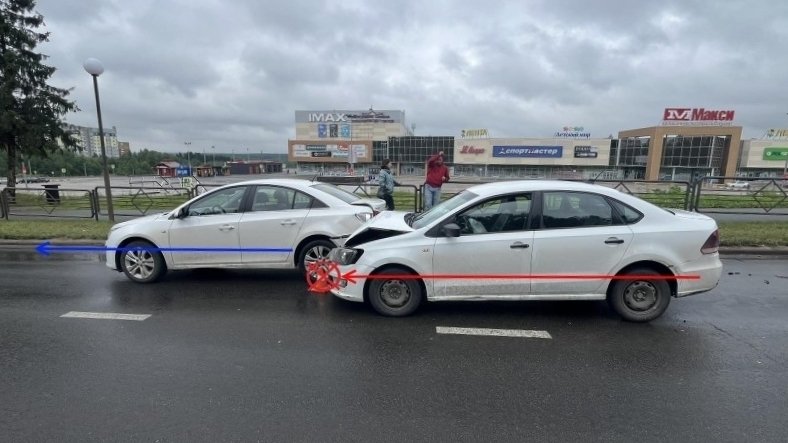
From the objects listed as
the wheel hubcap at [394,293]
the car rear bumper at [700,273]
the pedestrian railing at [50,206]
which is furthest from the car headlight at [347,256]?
the pedestrian railing at [50,206]

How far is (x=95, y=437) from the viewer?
2502 mm

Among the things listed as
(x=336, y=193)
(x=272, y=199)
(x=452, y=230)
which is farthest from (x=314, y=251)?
(x=452, y=230)

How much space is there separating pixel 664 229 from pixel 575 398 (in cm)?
233

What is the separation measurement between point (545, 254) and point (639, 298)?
1206mm

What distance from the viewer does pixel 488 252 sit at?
423 cm

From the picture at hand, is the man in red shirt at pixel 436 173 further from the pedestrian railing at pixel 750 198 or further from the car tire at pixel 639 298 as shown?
the pedestrian railing at pixel 750 198

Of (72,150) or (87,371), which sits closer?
(87,371)

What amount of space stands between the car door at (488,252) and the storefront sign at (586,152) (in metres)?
73.2

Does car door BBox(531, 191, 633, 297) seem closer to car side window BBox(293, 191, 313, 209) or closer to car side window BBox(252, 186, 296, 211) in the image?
car side window BBox(293, 191, 313, 209)

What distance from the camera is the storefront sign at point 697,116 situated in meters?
61.1

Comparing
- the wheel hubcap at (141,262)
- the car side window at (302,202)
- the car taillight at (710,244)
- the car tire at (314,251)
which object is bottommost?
the wheel hubcap at (141,262)

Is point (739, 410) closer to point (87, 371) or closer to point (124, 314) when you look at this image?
point (87, 371)

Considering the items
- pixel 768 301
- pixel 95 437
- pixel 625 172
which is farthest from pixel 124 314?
pixel 625 172

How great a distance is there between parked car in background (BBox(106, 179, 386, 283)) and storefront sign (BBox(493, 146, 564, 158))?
229 ft
